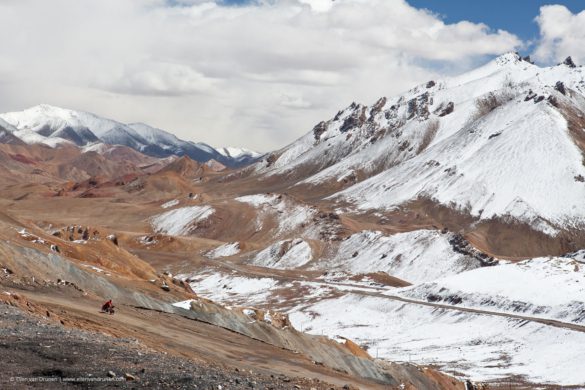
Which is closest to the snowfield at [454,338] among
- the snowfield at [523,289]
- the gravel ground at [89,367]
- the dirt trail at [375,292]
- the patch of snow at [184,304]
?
the dirt trail at [375,292]

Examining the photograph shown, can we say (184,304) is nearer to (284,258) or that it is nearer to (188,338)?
(188,338)

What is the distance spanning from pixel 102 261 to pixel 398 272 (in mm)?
110322

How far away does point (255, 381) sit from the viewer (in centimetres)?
2573

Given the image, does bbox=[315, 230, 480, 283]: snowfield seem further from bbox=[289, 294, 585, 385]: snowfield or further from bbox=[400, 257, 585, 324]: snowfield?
bbox=[289, 294, 585, 385]: snowfield

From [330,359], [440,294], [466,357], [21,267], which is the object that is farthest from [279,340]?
[440,294]

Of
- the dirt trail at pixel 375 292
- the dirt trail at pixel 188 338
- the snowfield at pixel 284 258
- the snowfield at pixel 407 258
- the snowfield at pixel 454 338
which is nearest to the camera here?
the dirt trail at pixel 188 338

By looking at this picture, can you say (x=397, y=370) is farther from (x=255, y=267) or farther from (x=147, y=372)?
(x=255, y=267)

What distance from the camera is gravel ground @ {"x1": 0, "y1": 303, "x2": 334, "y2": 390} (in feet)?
73.2

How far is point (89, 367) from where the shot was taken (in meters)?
23.9

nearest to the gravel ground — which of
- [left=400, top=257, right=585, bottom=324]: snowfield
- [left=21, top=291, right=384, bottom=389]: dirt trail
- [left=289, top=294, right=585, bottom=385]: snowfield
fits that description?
[left=21, top=291, right=384, bottom=389]: dirt trail

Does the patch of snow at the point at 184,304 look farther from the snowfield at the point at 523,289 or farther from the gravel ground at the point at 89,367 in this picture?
the snowfield at the point at 523,289

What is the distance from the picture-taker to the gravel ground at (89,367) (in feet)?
73.2

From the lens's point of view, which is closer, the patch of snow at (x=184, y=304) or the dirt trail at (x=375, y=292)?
the patch of snow at (x=184, y=304)

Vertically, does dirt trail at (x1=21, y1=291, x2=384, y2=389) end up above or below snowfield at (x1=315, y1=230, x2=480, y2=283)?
above
